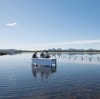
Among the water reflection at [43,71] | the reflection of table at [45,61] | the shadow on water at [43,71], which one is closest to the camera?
the water reflection at [43,71]

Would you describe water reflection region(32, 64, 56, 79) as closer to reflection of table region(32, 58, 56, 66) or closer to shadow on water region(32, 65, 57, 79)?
shadow on water region(32, 65, 57, 79)

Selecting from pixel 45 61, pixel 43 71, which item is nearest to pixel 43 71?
pixel 43 71

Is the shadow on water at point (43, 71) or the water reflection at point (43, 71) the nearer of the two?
the water reflection at point (43, 71)

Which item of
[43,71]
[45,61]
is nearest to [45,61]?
[45,61]

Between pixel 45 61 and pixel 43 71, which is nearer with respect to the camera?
pixel 43 71

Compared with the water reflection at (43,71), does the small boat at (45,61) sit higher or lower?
higher

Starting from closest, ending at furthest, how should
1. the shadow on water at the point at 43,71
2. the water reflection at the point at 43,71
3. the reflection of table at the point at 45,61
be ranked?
the water reflection at the point at 43,71 < the shadow on water at the point at 43,71 < the reflection of table at the point at 45,61

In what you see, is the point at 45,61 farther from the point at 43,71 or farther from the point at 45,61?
the point at 43,71

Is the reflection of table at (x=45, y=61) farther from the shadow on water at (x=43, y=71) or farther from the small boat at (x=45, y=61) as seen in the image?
the shadow on water at (x=43, y=71)

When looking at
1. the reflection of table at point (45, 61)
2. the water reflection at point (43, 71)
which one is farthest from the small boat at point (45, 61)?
the water reflection at point (43, 71)

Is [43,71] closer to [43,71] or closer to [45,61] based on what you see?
[43,71]

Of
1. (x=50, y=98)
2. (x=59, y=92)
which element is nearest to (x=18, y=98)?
(x=50, y=98)

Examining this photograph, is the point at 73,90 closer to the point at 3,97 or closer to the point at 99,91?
the point at 99,91

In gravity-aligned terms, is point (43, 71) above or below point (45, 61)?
below
